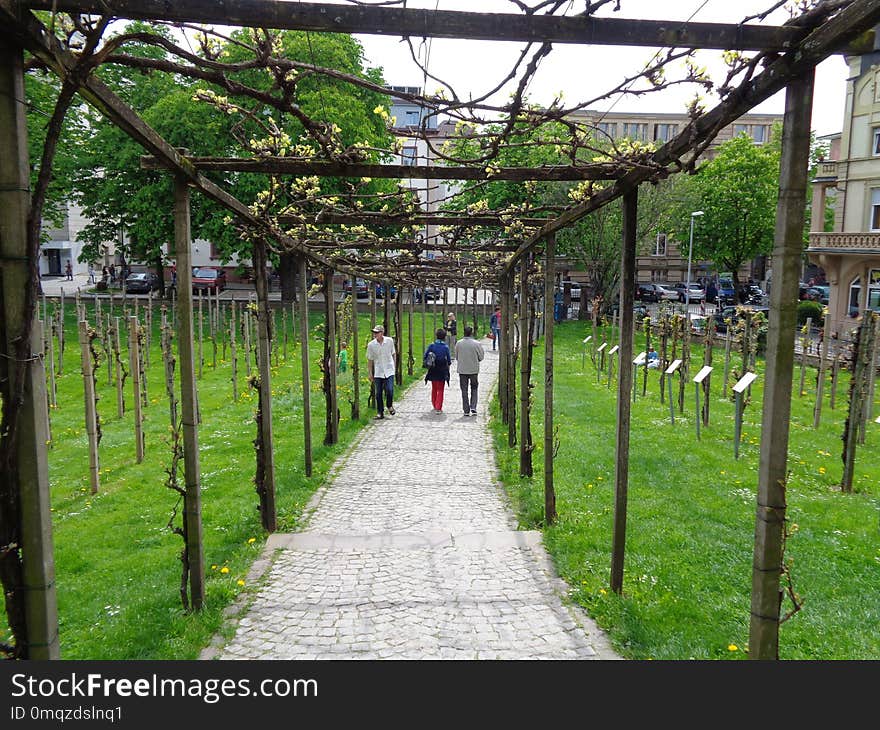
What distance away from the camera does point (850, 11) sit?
96.2 inches

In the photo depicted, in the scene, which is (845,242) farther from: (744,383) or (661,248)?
(744,383)

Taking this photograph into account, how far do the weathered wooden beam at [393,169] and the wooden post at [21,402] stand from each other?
6.02ft

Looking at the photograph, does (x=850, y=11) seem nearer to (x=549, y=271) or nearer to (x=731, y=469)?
(x=549, y=271)

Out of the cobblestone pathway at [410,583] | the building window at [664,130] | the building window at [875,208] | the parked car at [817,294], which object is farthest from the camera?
the building window at [664,130]

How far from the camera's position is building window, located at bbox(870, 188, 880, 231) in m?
27.4

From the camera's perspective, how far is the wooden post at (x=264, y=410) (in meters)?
6.31

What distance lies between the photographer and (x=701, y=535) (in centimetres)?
602

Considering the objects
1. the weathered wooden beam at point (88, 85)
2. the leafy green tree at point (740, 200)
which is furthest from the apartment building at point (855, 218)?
the weathered wooden beam at point (88, 85)

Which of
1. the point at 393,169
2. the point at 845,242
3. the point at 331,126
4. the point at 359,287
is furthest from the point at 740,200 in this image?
the point at 331,126

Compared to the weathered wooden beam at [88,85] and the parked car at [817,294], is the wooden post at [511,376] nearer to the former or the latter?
the weathered wooden beam at [88,85]

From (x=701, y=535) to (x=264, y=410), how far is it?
4.15 meters

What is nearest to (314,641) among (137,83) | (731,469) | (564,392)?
(731,469)

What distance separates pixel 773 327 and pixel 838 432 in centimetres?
1003

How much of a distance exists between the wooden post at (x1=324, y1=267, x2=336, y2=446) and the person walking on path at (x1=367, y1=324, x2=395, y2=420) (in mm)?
2118
